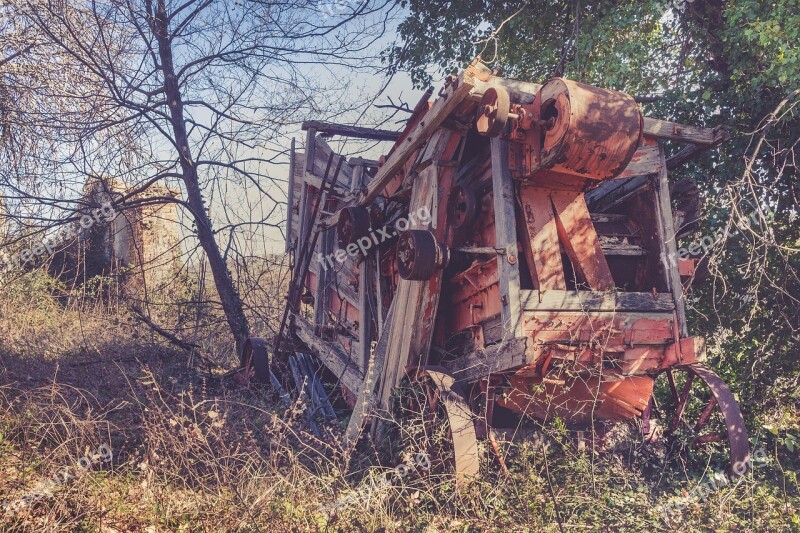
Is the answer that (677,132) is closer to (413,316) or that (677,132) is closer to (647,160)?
(647,160)

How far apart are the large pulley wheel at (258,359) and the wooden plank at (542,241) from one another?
4.09 metres

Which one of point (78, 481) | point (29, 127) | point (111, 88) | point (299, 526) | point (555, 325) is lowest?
point (299, 526)

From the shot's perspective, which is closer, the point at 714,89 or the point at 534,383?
the point at 534,383

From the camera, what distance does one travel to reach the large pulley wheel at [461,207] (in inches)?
176

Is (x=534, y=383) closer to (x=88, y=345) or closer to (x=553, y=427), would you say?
(x=553, y=427)

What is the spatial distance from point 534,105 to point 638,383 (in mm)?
2000

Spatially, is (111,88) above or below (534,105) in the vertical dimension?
above

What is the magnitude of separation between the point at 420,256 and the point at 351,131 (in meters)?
2.85

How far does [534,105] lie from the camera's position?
13.2 ft

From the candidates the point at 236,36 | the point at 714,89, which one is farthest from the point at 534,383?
the point at 236,36

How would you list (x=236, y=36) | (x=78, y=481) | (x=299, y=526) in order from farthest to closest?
(x=236, y=36) → (x=78, y=481) → (x=299, y=526)

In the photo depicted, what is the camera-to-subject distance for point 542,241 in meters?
4.13

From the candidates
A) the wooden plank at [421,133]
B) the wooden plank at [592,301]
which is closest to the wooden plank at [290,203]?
the wooden plank at [421,133]

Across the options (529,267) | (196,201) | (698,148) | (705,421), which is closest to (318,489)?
(529,267)
